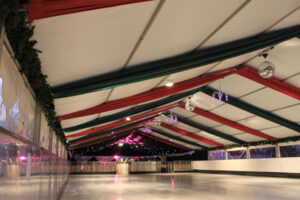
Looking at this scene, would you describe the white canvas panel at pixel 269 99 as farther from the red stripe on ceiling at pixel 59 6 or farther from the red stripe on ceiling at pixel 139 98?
the red stripe on ceiling at pixel 59 6

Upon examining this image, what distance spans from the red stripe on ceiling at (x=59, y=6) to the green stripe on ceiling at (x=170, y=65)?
90.0 inches

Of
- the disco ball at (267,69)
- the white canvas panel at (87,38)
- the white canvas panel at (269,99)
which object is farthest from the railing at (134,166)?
the white canvas panel at (87,38)

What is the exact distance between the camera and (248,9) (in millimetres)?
4086

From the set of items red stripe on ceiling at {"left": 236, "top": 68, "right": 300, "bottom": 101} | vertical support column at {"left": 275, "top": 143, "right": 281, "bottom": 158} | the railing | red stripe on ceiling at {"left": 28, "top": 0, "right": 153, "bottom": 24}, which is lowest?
the railing

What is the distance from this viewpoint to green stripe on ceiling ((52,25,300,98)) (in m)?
4.30

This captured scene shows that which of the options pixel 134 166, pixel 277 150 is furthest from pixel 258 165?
pixel 134 166

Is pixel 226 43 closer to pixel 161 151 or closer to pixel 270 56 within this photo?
pixel 270 56

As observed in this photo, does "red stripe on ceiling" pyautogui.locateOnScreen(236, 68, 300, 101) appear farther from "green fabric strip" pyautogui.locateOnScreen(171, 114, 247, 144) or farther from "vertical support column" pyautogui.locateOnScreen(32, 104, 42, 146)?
"green fabric strip" pyautogui.locateOnScreen(171, 114, 247, 144)

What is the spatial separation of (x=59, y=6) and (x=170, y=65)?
11.0ft

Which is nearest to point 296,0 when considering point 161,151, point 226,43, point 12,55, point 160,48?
point 226,43

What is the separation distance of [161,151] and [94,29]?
2549cm

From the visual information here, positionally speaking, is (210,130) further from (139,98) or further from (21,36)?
(21,36)

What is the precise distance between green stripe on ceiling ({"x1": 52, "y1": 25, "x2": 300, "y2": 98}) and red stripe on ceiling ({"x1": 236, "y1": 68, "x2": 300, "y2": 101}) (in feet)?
9.58

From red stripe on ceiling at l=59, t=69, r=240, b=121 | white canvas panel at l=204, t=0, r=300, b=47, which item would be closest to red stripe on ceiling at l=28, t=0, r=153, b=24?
white canvas panel at l=204, t=0, r=300, b=47
